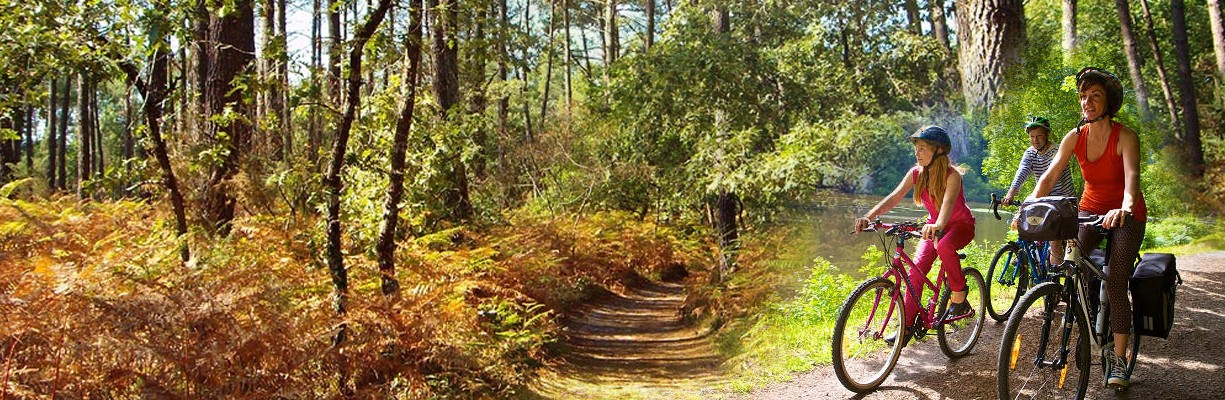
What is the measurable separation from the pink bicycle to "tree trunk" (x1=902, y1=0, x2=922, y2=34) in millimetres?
3721

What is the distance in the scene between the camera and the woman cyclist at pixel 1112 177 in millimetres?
3975

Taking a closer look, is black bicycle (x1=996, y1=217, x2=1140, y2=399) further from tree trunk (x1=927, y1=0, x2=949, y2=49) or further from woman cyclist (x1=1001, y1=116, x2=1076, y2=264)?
tree trunk (x1=927, y1=0, x2=949, y2=49)

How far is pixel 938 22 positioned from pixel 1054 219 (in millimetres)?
4957

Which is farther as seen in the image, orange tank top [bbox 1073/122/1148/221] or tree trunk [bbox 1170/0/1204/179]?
tree trunk [bbox 1170/0/1204/179]

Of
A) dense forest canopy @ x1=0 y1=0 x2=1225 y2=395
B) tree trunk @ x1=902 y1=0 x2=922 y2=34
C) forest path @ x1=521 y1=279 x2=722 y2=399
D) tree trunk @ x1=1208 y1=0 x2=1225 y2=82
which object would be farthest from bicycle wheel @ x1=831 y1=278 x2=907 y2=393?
tree trunk @ x1=1208 y1=0 x2=1225 y2=82

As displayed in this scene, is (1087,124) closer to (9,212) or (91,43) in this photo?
(91,43)

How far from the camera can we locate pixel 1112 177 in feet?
13.7

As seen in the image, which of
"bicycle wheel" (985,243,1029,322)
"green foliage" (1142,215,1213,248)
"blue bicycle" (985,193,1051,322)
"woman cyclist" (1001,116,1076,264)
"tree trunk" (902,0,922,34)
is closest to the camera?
"woman cyclist" (1001,116,1076,264)

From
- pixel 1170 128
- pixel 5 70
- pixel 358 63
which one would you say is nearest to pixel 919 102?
pixel 1170 128

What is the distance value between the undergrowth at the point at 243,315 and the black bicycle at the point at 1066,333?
4363mm

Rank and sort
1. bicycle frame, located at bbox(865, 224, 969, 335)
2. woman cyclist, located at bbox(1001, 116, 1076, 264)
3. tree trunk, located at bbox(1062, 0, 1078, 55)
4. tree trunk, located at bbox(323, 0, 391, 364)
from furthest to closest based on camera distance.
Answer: tree trunk, located at bbox(1062, 0, 1078, 55) < tree trunk, located at bbox(323, 0, 391, 364) < woman cyclist, located at bbox(1001, 116, 1076, 264) < bicycle frame, located at bbox(865, 224, 969, 335)

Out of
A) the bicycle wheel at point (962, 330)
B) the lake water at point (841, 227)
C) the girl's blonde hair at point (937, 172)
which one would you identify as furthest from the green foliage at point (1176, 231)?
the girl's blonde hair at point (937, 172)

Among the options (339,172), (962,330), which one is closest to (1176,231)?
(962,330)

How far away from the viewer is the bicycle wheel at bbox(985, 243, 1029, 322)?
19.4 ft
